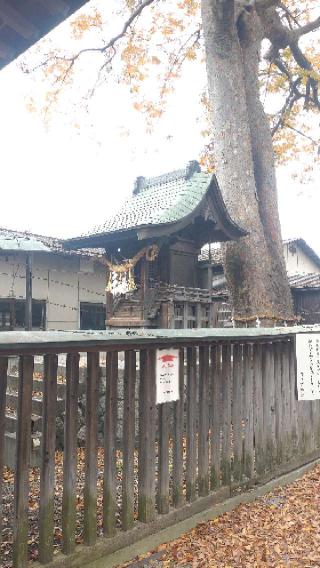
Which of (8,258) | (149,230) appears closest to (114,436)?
(149,230)

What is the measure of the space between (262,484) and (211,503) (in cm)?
100

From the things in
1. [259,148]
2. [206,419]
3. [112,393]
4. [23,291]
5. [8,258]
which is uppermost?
[259,148]

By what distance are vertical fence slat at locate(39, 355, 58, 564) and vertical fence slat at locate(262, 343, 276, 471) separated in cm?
305

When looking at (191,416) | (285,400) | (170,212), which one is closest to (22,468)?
(191,416)

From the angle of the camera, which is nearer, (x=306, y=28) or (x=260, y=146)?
(x=260, y=146)

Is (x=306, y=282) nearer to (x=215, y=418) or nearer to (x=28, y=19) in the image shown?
(x=215, y=418)

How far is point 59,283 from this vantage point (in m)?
16.2

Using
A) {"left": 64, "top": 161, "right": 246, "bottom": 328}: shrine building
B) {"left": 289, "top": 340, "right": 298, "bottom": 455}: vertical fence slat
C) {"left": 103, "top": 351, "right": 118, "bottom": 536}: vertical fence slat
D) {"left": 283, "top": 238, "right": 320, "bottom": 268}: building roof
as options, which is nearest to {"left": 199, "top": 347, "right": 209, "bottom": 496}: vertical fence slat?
{"left": 103, "top": 351, "right": 118, "bottom": 536}: vertical fence slat

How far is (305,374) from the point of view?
18.5 ft

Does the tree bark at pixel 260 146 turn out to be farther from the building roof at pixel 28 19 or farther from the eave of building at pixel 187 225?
the building roof at pixel 28 19

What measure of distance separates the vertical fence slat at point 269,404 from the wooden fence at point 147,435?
13 mm

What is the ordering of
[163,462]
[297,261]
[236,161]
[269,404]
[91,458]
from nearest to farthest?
[91,458]
[163,462]
[269,404]
[236,161]
[297,261]

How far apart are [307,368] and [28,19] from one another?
4912 millimetres

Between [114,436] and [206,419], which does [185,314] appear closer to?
[206,419]
